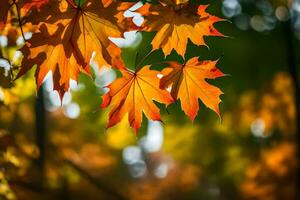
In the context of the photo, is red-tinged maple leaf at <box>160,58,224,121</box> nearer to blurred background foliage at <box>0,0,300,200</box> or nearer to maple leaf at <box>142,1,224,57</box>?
maple leaf at <box>142,1,224,57</box>

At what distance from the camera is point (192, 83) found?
4.60ft

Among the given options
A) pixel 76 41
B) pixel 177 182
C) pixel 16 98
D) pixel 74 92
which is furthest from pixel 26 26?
pixel 177 182

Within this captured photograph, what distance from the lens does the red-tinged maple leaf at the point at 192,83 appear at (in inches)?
52.7

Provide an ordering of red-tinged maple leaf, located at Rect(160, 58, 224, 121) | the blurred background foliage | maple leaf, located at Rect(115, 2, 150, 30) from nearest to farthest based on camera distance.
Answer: maple leaf, located at Rect(115, 2, 150, 30) → red-tinged maple leaf, located at Rect(160, 58, 224, 121) → the blurred background foliage

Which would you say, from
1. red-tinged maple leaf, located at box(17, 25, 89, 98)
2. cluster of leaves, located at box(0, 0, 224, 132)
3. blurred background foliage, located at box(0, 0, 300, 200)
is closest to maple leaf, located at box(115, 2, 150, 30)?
cluster of leaves, located at box(0, 0, 224, 132)

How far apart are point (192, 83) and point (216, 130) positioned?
4029mm

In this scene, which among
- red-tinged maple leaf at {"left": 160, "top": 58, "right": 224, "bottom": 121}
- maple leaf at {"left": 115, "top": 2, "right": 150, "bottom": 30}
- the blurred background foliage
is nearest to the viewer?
maple leaf at {"left": 115, "top": 2, "right": 150, "bottom": 30}

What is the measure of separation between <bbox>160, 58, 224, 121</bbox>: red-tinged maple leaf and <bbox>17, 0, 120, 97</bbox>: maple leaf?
25cm

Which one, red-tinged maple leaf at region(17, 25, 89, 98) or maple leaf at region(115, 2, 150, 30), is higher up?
maple leaf at region(115, 2, 150, 30)

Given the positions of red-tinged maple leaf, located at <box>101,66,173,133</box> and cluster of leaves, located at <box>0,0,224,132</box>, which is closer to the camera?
cluster of leaves, located at <box>0,0,224,132</box>

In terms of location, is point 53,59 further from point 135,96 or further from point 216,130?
point 216,130

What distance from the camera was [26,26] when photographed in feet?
5.27

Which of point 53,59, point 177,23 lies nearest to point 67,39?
point 53,59

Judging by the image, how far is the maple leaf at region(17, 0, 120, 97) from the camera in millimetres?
1147
